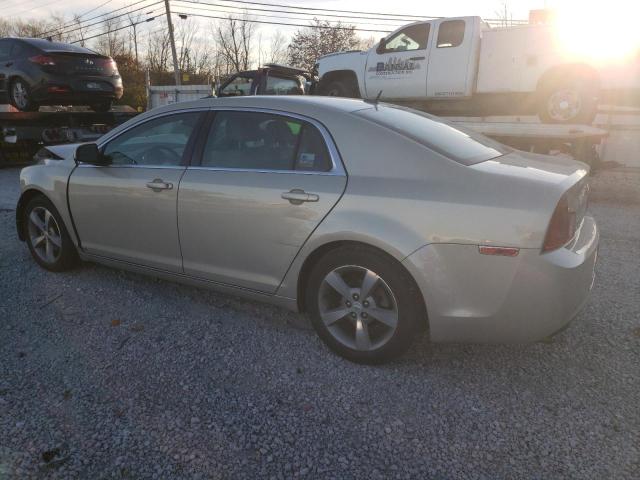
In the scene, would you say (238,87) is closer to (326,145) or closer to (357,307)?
(326,145)

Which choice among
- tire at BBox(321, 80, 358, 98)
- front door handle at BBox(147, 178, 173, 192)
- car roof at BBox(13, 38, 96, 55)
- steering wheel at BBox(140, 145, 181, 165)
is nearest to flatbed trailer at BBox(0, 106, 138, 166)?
car roof at BBox(13, 38, 96, 55)

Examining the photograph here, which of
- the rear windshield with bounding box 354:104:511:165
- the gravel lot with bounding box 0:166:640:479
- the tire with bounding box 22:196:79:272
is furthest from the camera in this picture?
the tire with bounding box 22:196:79:272

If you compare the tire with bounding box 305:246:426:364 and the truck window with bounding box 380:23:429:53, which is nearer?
the tire with bounding box 305:246:426:364

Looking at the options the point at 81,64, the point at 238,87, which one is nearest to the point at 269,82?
the point at 238,87

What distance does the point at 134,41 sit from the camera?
51.3 metres

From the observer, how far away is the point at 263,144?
309 centimetres

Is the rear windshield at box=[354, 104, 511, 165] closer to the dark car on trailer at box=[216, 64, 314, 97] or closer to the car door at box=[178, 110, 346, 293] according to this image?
the car door at box=[178, 110, 346, 293]

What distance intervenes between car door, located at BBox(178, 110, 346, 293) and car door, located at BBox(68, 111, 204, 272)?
0.47 ft

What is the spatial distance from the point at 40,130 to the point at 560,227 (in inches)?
407

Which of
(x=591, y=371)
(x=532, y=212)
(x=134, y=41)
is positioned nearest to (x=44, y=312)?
(x=532, y=212)

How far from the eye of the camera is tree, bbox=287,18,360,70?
47094mm

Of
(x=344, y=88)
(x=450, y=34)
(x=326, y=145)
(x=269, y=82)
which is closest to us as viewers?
(x=326, y=145)

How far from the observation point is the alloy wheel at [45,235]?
13.5ft

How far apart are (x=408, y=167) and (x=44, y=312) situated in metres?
2.74
